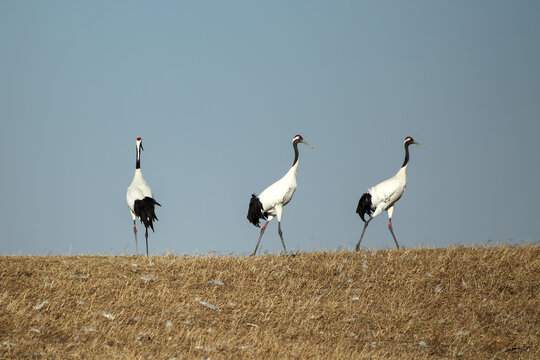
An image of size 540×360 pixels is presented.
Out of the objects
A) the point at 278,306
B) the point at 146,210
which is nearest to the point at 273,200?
the point at 146,210

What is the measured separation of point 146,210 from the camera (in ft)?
64.0

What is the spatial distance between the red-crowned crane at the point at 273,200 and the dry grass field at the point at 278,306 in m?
2.34

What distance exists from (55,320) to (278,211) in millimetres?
7442

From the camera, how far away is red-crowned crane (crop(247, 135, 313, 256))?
59.4 ft

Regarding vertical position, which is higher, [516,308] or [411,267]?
[411,267]

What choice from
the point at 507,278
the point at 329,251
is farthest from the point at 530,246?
the point at 329,251

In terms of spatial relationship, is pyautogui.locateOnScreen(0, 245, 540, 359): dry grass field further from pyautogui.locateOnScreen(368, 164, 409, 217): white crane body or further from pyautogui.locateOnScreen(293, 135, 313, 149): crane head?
pyautogui.locateOnScreen(293, 135, 313, 149): crane head

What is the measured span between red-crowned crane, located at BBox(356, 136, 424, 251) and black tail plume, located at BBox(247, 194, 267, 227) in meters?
2.85

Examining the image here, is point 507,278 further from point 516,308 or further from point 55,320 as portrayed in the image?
point 55,320

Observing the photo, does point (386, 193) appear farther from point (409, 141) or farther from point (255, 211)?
point (255, 211)

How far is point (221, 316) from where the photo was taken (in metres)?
12.8

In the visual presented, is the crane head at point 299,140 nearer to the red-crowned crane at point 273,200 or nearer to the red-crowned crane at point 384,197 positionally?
the red-crowned crane at point 273,200

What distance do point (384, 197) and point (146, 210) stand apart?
6774 mm

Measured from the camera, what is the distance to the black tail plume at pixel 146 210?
1952 cm
